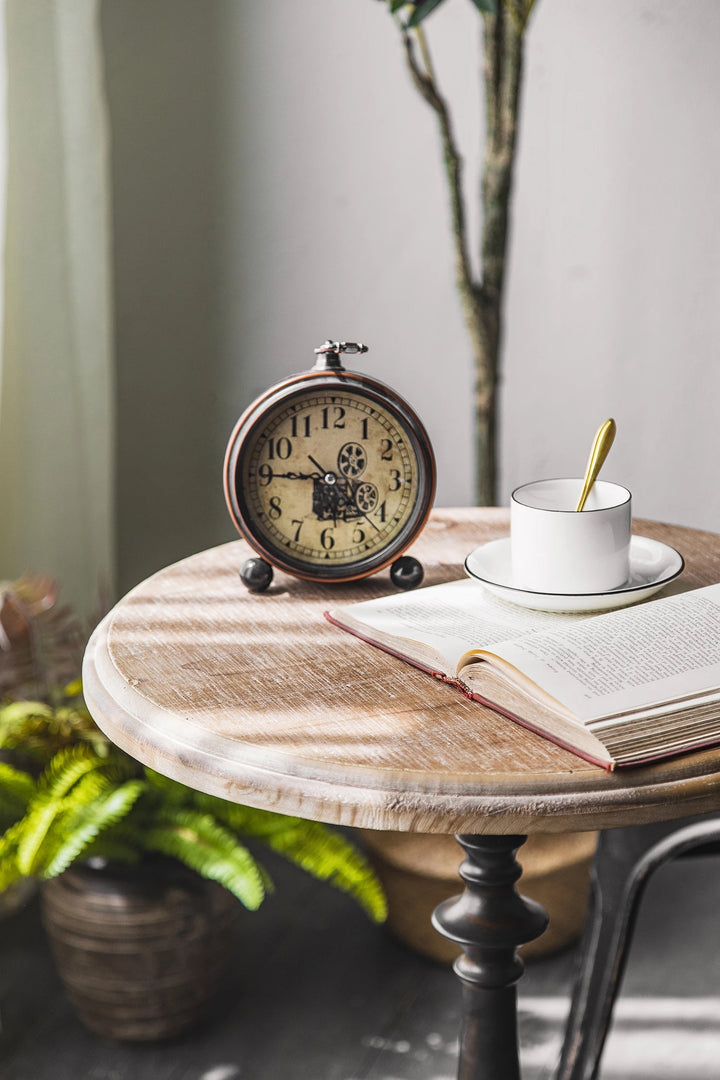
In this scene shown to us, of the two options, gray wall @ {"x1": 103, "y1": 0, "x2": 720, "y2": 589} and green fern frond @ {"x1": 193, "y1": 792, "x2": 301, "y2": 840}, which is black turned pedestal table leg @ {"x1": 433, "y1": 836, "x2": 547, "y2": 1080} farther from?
gray wall @ {"x1": 103, "y1": 0, "x2": 720, "y2": 589}

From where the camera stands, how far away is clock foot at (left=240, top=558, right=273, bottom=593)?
1.08m

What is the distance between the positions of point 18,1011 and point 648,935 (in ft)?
3.24

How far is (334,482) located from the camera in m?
1.08

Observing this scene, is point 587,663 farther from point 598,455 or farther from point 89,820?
point 89,820

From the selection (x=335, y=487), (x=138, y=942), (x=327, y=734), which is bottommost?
(x=138, y=942)

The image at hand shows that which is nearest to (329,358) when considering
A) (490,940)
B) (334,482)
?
(334,482)

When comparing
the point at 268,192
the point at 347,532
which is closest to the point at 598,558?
the point at 347,532

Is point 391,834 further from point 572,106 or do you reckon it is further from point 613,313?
point 572,106

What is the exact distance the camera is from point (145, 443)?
7.57 ft

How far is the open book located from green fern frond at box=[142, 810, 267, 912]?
0.60 m

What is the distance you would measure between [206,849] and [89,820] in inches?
6.2

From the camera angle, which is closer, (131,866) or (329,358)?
(329,358)

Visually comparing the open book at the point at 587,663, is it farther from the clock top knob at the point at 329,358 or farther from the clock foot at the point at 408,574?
the clock top knob at the point at 329,358

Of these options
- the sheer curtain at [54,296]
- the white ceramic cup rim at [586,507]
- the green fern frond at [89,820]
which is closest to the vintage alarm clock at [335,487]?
the white ceramic cup rim at [586,507]
